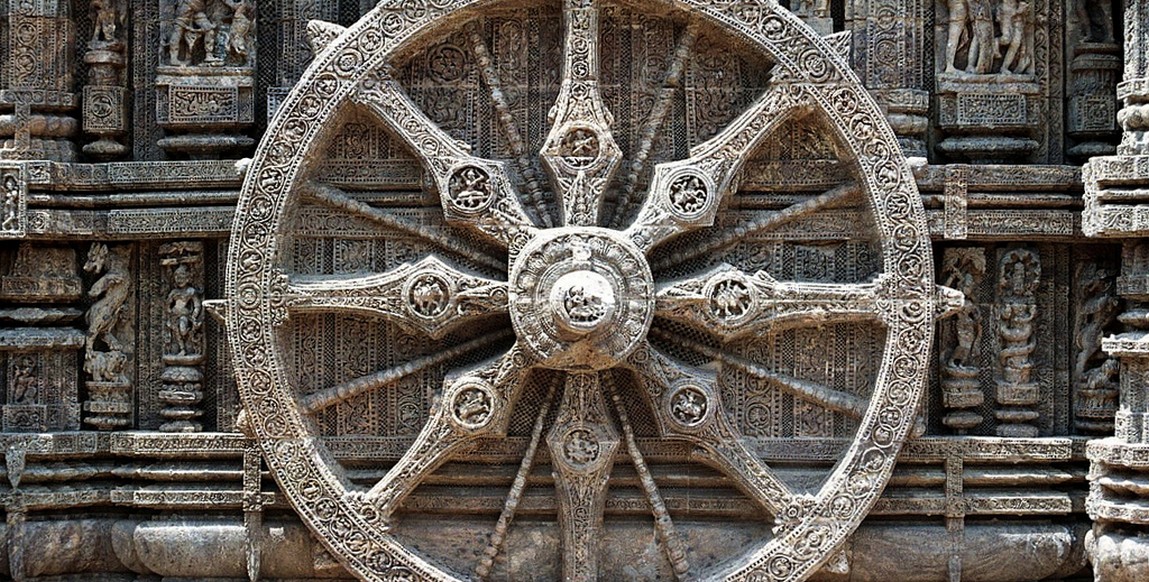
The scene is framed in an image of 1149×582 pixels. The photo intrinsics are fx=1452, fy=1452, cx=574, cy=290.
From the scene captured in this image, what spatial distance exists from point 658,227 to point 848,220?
104 cm

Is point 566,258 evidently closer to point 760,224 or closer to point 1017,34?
point 760,224

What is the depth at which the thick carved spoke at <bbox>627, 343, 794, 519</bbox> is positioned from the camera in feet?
23.5

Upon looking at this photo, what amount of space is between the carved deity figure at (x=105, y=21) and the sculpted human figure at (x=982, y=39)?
4527 mm

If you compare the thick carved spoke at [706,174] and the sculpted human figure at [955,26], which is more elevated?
the sculpted human figure at [955,26]

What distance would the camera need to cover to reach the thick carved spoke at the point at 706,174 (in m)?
7.14

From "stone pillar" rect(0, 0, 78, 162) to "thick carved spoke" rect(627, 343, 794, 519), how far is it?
3298 mm

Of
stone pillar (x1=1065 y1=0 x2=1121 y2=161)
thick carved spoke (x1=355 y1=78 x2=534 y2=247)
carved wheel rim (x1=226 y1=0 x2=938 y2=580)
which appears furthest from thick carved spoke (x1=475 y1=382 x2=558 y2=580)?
stone pillar (x1=1065 y1=0 x2=1121 y2=161)

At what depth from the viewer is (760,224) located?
24.3 feet

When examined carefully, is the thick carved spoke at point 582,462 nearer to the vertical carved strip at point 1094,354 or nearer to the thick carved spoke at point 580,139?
the thick carved spoke at point 580,139

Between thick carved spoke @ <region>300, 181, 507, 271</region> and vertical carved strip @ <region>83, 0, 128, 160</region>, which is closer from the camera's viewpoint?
thick carved spoke @ <region>300, 181, 507, 271</region>

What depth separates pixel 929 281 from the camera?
7199 millimetres

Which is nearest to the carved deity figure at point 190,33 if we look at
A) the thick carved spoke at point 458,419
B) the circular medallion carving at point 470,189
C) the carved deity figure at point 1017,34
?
the circular medallion carving at point 470,189

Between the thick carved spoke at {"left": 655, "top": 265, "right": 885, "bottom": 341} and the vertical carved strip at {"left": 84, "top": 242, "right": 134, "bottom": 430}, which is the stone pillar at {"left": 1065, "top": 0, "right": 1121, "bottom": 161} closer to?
the thick carved spoke at {"left": 655, "top": 265, "right": 885, "bottom": 341}

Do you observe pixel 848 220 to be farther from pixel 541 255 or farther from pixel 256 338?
pixel 256 338
